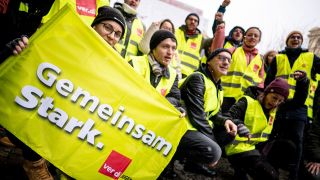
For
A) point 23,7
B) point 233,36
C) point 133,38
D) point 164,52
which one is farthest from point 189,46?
point 23,7

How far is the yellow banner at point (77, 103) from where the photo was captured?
6.66ft

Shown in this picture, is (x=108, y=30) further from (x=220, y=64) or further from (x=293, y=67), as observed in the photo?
(x=293, y=67)

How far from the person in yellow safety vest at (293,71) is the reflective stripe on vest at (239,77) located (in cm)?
35

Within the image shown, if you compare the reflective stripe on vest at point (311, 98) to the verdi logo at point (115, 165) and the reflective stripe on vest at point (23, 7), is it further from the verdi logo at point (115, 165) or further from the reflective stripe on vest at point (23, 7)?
the reflective stripe on vest at point (23, 7)

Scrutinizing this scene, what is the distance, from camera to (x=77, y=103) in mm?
2125

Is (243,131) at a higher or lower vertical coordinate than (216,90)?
lower

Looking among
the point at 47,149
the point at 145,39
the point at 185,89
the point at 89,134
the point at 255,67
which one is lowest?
the point at 47,149

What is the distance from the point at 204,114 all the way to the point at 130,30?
190 centimetres

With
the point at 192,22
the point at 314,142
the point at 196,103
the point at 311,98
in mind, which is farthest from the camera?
the point at 192,22

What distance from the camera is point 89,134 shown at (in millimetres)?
2176

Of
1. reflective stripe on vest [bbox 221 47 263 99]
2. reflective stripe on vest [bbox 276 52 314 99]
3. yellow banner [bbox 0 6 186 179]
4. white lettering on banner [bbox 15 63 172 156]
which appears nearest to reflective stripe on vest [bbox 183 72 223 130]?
yellow banner [bbox 0 6 186 179]

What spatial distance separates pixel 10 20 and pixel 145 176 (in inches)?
72.0

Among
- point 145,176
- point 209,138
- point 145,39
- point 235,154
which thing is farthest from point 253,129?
point 145,39

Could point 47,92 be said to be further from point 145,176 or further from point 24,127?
point 145,176
